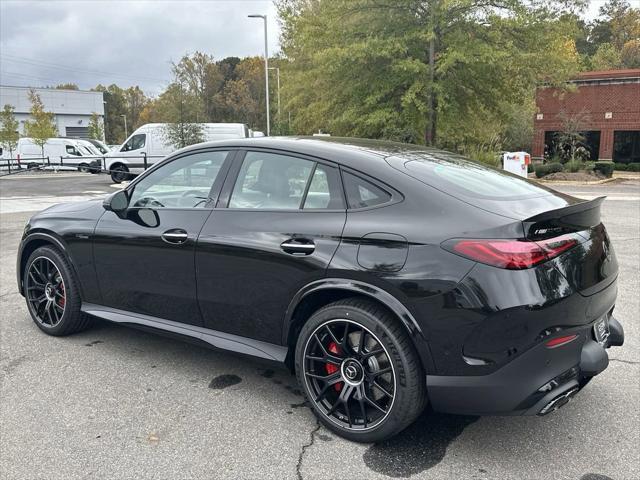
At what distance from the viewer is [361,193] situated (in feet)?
9.84

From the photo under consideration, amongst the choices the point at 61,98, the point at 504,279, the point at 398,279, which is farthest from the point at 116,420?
the point at 61,98

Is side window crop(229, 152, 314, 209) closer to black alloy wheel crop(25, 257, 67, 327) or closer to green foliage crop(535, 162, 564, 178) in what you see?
black alloy wheel crop(25, 257, 67, 327)

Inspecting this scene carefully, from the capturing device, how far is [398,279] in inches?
106

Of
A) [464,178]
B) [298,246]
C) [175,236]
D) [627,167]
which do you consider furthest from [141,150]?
[627,167]

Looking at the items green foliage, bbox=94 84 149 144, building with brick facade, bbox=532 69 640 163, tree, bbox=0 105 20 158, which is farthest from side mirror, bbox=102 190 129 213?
green foliage, bbox=94 84 149 144

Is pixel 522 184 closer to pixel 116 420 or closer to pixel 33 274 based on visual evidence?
pixel 116 420

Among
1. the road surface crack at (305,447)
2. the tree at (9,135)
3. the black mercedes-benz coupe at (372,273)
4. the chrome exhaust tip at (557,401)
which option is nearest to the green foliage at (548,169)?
the black mercedes-benz coupe at (372,273)

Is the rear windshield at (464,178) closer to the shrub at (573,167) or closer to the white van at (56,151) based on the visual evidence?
the shrub at (573,167)

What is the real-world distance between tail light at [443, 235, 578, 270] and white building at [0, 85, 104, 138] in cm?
6595

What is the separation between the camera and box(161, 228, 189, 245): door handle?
3.54 meters

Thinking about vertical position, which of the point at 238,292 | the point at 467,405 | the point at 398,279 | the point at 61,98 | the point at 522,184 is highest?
the point at 61,98

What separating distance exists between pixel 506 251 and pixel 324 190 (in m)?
1.08

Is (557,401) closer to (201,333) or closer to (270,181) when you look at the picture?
(270,181)

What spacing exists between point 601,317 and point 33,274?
165 inches
